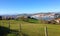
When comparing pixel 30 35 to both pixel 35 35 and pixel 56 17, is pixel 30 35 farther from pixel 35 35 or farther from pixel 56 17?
pixel 56 17

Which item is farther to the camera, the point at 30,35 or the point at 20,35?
the point at 30,35

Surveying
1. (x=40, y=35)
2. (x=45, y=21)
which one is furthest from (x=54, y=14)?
(x=40, y=35)

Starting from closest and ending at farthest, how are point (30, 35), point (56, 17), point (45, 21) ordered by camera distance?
point (30, 35), point (45, 21), point (56, 17)

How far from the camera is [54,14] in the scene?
175ft

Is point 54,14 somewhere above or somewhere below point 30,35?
above

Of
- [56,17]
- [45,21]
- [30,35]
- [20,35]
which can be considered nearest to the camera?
[20,35]

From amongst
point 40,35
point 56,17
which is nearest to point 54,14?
point 56,17

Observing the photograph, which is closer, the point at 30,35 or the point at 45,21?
the point at 30,35

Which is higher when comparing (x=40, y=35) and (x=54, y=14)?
(x=54, y=14)

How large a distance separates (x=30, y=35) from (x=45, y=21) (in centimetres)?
2591

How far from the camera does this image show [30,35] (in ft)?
52.3

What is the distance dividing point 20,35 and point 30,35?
1.43 meters

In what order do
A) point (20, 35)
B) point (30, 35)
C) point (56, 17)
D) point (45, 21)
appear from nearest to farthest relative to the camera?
point (20, 35)
point (30, 35)
point (45, 21)
point (56, 17)

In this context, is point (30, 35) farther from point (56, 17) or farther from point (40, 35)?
point (56, 17)
